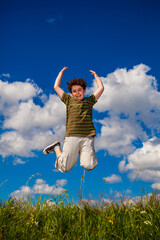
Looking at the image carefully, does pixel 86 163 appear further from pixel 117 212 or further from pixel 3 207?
pixel 3 207

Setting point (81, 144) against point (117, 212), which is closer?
point (117, 212)

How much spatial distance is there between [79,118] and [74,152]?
86 cm

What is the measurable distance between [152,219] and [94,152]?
2273mm

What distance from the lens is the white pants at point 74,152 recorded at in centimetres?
600

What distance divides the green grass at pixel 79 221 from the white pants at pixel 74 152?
38.6 inches

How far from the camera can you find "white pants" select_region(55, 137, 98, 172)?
600 centimetres

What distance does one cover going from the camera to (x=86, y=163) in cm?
588

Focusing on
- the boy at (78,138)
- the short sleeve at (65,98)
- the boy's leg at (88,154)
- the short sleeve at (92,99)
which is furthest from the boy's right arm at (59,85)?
the boy's leg at (88,154)

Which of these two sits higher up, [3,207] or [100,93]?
[100,93]

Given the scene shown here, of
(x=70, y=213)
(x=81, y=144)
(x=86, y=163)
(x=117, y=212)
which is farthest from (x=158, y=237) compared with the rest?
(x=81, y=144)

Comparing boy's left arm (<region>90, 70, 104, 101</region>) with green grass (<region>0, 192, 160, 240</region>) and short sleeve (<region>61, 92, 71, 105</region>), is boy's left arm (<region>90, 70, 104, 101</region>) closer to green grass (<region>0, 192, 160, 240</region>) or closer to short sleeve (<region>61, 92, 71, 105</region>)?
short sleeve (<region>61, 92, 71, 105</region>)

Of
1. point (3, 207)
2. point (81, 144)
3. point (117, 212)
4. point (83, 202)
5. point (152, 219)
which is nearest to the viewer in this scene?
point (152, 219)

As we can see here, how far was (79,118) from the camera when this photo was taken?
20.0ft

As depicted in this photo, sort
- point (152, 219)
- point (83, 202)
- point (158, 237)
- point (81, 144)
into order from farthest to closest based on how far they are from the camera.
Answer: point (81, 144)
point (83, 202)
point (152, 219)
point (158, 237)
